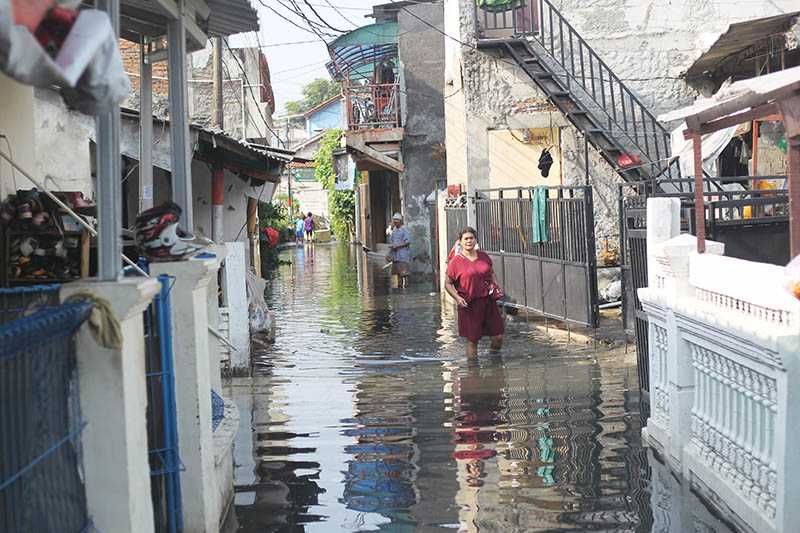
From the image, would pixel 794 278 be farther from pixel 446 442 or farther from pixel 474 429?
pixel 474 429

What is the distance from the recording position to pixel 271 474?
769 cm

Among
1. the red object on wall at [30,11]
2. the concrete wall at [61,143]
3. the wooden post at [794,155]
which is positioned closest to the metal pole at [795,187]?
the wooden post at [794,155]

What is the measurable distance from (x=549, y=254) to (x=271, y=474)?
28.8 ft

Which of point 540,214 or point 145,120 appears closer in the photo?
point 145,120

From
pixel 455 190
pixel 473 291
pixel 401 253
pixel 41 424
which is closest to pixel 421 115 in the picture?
pixel 401 253

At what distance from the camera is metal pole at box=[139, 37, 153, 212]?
315 inches

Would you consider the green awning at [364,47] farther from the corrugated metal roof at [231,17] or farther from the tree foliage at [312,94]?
the tree foliage at [312,94]

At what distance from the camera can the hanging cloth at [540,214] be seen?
15.7m

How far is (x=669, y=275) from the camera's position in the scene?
298 inches

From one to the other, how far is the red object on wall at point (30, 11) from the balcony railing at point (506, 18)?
1615cm

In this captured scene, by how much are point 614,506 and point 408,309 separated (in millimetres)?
13863

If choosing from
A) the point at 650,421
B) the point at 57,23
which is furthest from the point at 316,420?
the point at 57,23

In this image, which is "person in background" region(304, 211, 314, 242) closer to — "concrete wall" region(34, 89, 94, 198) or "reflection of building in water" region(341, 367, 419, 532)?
"reflection of building in water" region(341, 367, 419, 532)

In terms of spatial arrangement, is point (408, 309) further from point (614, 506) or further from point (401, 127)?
point (614, 506)
